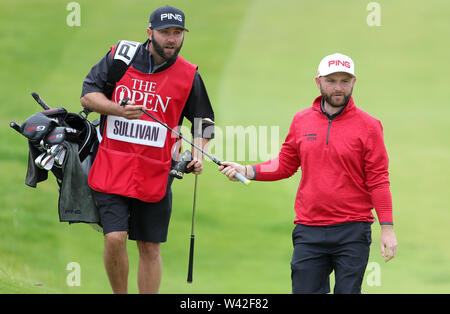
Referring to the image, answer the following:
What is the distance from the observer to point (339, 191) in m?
4.89

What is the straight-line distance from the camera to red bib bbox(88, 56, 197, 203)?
546 centimetres

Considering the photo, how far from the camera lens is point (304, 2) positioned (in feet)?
43.0

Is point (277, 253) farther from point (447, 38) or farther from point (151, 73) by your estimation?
point (447, 38)

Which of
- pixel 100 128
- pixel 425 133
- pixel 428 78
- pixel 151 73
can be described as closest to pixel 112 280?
pixel 100 128

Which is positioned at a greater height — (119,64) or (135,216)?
(119,64)

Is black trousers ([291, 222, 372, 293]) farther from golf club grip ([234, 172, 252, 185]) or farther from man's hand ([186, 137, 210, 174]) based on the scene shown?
man's hand ([186, 137, 210, 174])

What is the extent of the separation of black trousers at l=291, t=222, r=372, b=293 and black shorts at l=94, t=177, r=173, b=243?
113 cm

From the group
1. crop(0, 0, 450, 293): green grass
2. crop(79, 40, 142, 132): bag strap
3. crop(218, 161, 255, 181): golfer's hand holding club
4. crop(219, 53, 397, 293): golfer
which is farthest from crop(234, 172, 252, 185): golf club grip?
crop(0, 0, 450, 293): green grass

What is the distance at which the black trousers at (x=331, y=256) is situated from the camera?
484 centimetres

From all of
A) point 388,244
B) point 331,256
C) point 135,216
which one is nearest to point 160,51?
point 135,216

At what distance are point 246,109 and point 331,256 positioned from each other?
665 cm

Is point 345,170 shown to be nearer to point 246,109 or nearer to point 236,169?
point 236,169

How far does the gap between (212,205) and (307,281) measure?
476 cm

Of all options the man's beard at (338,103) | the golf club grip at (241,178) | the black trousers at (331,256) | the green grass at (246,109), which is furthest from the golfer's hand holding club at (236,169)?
the green grass at (246,109)
